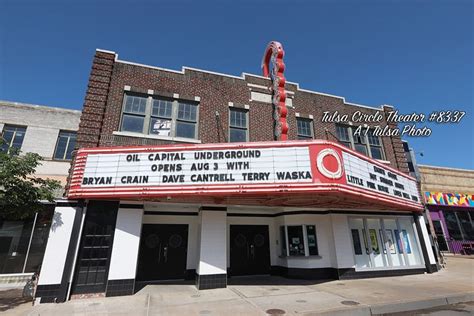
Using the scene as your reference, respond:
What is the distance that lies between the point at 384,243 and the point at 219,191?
10894 mm

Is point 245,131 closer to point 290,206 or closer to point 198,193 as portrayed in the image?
point 290,206

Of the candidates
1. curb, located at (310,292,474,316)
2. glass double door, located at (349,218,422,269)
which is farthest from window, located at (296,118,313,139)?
curb, located at (310,292,474,316)

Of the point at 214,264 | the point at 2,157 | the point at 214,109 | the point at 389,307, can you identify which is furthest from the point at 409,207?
the point at 2,157

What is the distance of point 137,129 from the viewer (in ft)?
38.9

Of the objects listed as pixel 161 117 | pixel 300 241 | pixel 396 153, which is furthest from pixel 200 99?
pixel 396 153

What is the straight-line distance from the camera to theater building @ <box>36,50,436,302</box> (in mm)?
9203

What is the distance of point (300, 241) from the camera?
13.2 metres

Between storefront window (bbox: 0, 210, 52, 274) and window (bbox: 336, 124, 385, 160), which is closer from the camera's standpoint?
storefront window (bbox: 0, 210, 52, 274)

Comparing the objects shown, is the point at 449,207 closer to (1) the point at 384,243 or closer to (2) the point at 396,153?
(2) the point at 396,153

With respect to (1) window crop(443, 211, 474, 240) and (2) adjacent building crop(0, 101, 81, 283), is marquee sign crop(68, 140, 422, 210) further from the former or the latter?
(1) window crop(443, 211, 474, 240)

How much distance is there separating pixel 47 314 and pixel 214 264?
5646 mm

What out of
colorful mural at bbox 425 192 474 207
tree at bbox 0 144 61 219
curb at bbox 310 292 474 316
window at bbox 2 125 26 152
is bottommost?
curb at bbox 310 292 474 316

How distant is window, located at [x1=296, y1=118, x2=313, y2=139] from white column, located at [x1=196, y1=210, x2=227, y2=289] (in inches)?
263

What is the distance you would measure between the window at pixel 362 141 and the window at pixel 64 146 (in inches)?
729
